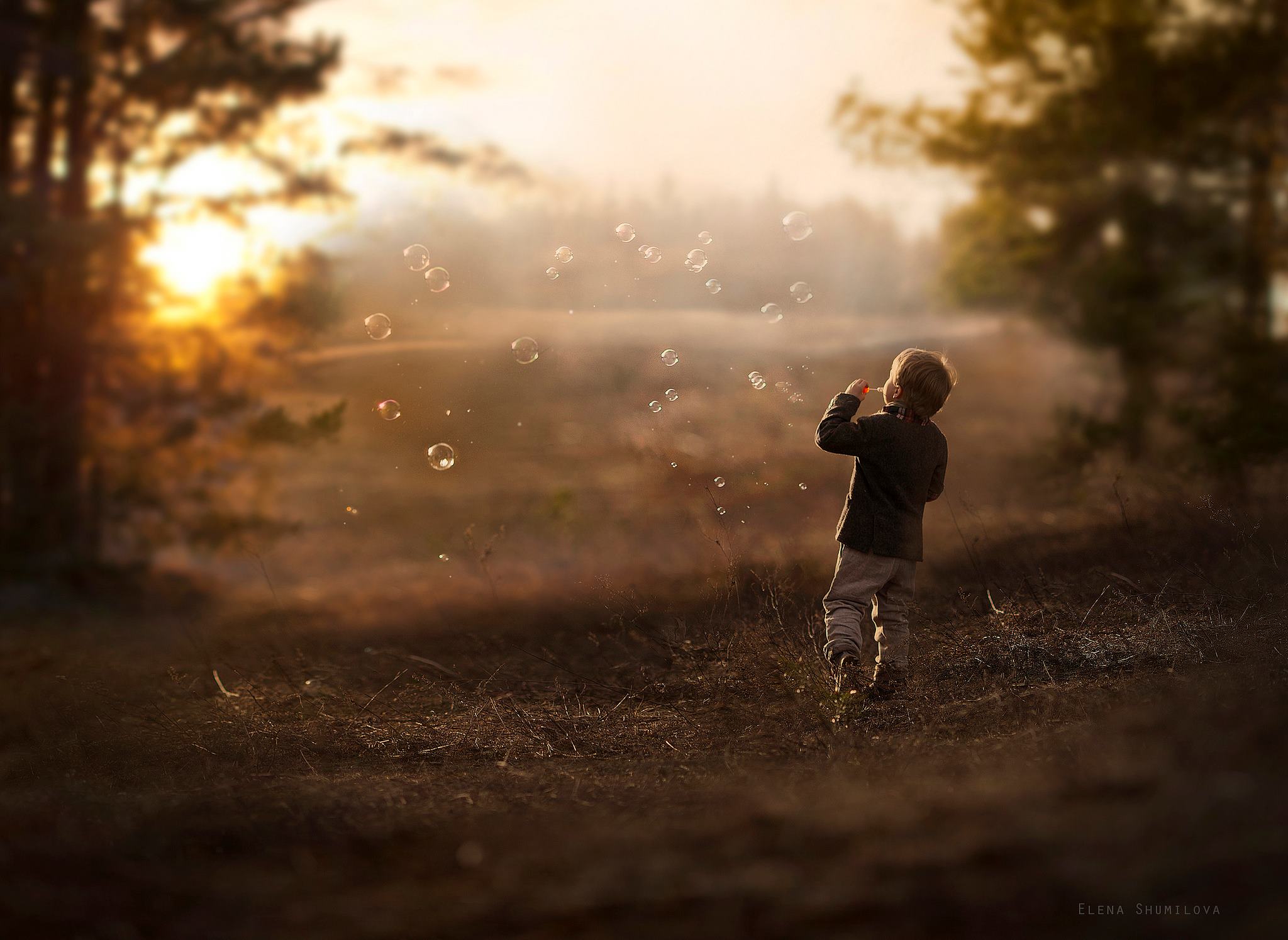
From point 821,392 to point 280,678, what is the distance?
19.2 ft

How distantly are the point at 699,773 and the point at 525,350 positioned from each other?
10.9 feet

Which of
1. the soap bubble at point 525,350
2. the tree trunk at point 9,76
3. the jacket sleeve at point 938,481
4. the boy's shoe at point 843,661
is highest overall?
the tree trunk at point 9,76

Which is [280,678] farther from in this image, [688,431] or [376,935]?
[688,431]

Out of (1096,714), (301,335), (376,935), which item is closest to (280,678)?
(376,935)

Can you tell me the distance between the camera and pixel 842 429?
4867 millimetres

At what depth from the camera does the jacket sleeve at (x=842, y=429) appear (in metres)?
4.87

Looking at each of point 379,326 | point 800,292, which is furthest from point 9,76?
point 800,292

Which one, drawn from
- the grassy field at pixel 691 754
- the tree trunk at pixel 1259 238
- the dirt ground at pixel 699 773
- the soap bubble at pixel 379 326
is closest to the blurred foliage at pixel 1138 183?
the tree trunk at pixel 1259 238

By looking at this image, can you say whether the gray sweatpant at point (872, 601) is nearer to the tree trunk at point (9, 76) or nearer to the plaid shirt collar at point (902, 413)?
the plaid shirt collar at point (902, 413)

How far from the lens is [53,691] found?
7.51 m

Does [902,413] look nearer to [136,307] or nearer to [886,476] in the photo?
[886,476]

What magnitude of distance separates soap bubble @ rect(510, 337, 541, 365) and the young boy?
2.43 meters

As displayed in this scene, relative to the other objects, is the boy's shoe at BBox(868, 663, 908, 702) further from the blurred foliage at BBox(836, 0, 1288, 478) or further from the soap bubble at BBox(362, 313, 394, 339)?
the blurred foliage at BBox(836, 0, 1288, 478)

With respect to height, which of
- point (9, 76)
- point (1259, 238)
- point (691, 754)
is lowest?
point (691, 754)
